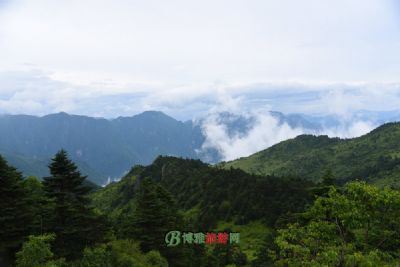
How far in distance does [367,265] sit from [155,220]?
1632 inches

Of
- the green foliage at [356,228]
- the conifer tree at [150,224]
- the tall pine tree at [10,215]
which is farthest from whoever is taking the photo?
the conifer tree at [150,224]

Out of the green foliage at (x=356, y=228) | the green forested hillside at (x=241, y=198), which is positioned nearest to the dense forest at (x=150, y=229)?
the green foliage at (x=356, y=228)

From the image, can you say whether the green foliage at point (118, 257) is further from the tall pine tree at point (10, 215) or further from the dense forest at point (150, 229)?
the tall pine tree at point (10, 215)

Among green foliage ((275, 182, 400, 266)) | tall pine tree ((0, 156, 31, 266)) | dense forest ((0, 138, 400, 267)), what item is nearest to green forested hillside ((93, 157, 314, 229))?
dense forest ((0, 138, 400, 267))

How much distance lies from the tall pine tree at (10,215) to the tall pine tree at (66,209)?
3.02 m

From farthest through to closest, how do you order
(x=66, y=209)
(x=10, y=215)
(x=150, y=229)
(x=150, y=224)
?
(x=150, y=224) → (x=150, y=229) → (x=66, y=209) → (x=10, y=215)

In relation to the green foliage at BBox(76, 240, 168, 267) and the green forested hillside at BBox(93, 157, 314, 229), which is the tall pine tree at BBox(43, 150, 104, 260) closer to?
the green foliage at BBox(76, 240, 168, 267)

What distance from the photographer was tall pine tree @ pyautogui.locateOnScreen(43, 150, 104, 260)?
47000 millimetres

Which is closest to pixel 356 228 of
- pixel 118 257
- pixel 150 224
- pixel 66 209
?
pixel 118 257

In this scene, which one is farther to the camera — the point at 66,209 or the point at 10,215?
the point at 66,209

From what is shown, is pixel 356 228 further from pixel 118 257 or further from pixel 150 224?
pixel 150 224

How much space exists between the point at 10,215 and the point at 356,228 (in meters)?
36.2

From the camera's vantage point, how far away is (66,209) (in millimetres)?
46625

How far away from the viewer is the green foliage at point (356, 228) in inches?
957
